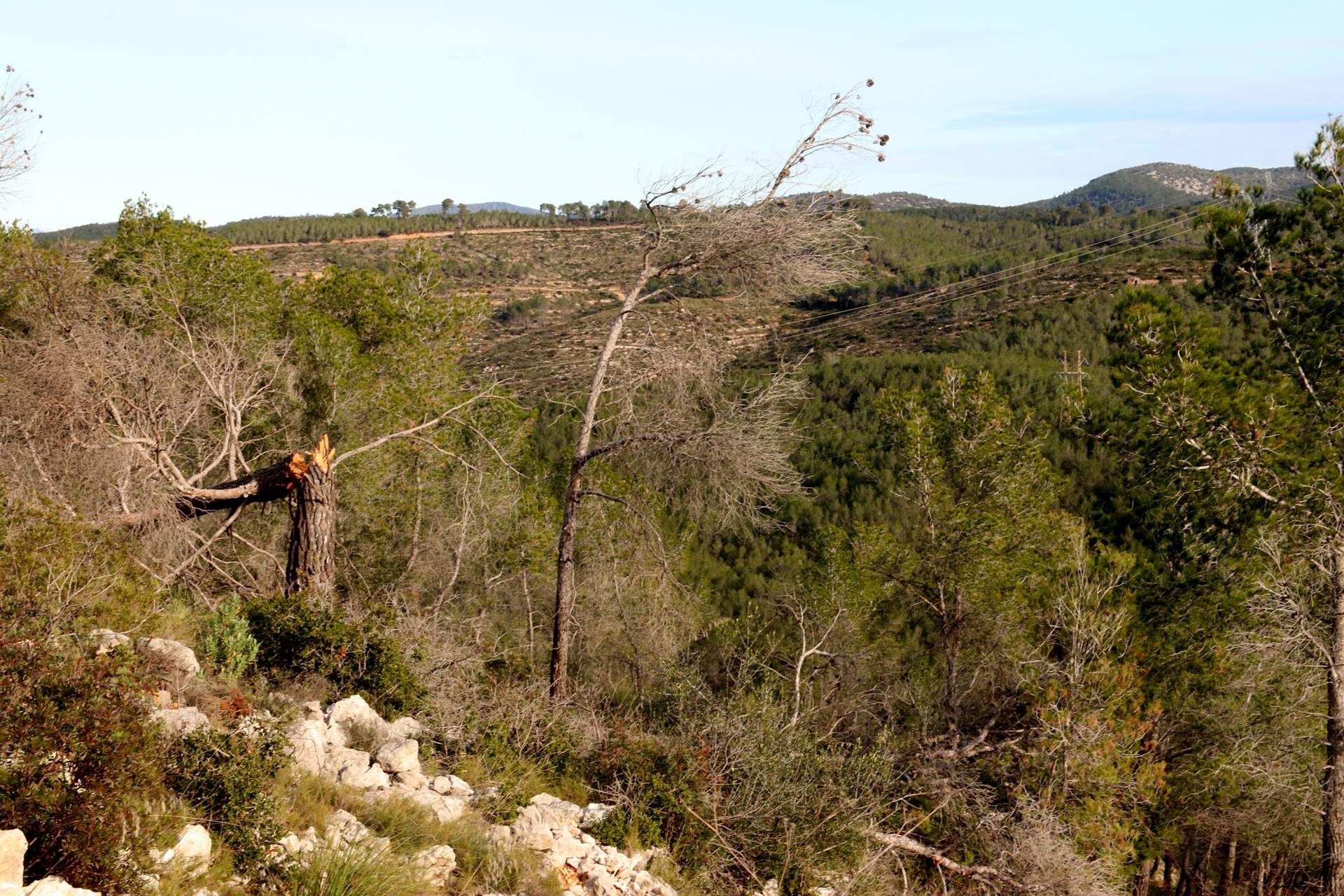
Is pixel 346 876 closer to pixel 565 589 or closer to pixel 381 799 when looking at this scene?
pixel 381 799

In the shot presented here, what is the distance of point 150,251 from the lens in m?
16.8

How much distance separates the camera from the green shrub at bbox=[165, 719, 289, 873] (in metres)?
4.32

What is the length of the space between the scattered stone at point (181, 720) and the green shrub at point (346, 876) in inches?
45.2

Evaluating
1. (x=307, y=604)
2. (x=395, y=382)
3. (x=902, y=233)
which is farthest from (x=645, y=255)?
(x=902, y=233)

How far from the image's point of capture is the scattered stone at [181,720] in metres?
4.96

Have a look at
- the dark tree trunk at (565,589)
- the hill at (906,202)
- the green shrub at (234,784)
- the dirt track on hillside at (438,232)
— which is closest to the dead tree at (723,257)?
the dark tree trunk at (565,589)

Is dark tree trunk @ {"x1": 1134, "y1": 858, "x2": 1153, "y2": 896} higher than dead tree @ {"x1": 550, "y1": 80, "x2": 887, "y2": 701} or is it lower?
lower

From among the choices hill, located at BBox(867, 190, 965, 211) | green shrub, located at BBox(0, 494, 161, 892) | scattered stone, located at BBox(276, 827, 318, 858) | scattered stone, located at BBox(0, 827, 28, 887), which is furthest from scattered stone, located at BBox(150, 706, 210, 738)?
hill, located at BBox(867, 190, 965, 211)

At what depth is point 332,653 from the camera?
7.52 meters

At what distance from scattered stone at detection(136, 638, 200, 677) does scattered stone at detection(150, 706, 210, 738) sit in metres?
0.71

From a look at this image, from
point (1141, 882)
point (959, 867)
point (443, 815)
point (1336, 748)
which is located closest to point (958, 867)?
point (959, 867)

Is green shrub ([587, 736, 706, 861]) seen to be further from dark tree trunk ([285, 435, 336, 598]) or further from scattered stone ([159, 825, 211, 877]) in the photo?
dark tree trunk ([285, 435, 336, 598])

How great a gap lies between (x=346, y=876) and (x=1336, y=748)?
1159cm

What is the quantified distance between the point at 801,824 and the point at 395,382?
13.5 meters
